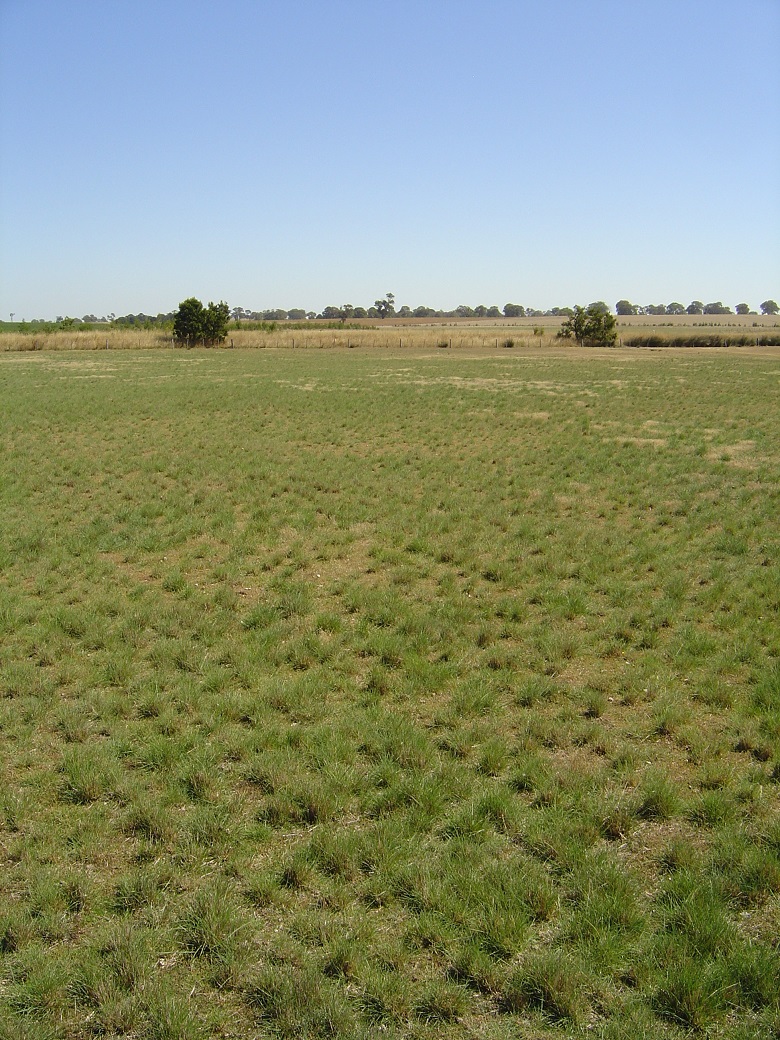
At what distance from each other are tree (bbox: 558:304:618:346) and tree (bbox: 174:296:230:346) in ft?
121

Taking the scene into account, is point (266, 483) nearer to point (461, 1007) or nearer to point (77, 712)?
point (77, 712)

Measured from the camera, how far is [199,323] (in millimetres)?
66938

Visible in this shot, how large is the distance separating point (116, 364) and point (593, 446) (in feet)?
111

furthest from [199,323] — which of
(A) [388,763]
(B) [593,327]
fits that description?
(A) [388,763]

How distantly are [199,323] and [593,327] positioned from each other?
40148 millimetres

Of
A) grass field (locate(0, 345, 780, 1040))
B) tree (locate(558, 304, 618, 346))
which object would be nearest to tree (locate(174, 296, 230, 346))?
tree (locate(558, 304, 618, 346))

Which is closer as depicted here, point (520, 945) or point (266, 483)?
point (520, 945)

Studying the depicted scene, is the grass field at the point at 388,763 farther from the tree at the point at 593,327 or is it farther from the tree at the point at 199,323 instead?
the tree at the point at 593,327

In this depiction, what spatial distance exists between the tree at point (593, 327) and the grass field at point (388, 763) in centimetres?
7098

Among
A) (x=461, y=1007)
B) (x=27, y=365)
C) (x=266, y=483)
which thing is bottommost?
(x=461, y=1007)

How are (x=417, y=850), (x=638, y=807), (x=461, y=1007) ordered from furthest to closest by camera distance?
(x=638, y=807), (x=417, y=850), (x=461, y=1007)

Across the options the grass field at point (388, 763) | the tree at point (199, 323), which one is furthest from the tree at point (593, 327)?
the grass field at point (388, 763)

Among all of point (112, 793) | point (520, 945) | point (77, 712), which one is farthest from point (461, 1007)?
point (77, 712)

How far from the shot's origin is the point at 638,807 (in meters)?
4.57
